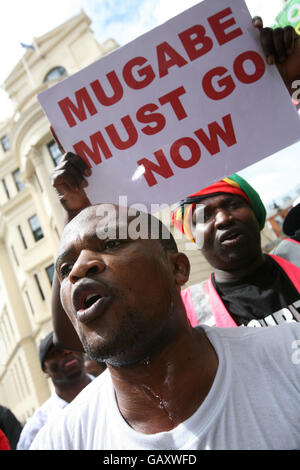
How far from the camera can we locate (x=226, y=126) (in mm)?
1806

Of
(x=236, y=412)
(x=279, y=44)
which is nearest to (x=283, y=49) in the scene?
(x=279, y=44)

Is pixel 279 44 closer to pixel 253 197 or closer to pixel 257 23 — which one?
pixel 257 23

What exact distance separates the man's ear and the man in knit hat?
0.34 metres

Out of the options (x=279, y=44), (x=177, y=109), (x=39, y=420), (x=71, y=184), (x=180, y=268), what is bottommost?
(x=39, y=420)

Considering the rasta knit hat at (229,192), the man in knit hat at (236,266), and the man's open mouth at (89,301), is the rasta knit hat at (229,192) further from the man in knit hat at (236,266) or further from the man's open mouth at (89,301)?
the man's open mouth at (89,301)

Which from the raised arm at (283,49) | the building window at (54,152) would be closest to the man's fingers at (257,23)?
the raised arm at (283,49)

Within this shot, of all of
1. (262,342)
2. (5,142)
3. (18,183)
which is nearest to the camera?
(262,342)

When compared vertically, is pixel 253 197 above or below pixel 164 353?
above

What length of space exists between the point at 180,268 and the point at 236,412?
63 cm

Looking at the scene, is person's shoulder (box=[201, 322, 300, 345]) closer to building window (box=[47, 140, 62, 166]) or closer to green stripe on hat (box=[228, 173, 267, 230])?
green stripe on hat (box=[228, 173, 267, 230])

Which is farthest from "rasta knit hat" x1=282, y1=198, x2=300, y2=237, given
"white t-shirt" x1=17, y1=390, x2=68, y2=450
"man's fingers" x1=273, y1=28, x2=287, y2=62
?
"white t-shirt" x1=17, y1=390, x2=68, y2=450

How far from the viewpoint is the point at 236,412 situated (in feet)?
3.84

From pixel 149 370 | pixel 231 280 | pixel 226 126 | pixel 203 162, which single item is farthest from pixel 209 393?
pixel 226 126

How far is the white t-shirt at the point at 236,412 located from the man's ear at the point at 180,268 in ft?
0.94
